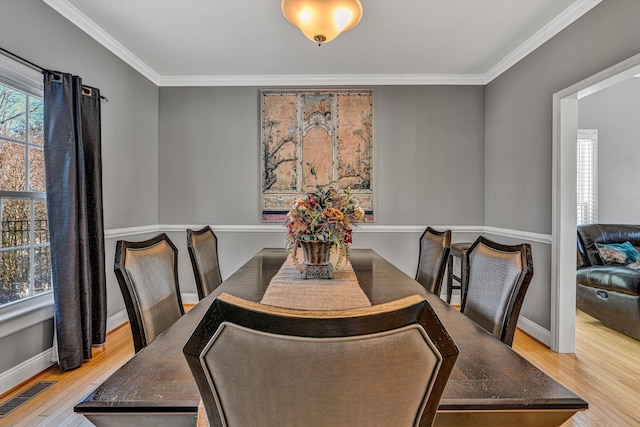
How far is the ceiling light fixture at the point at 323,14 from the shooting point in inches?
73.2

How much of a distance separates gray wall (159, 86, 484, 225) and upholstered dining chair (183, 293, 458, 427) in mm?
3559

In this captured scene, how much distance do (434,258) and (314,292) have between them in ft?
3.30

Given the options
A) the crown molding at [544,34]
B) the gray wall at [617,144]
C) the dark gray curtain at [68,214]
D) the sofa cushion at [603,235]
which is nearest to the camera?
the dark gray curtain at [68,214]

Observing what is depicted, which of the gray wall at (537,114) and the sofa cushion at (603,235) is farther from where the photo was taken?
the sofa cushion at (603,235)

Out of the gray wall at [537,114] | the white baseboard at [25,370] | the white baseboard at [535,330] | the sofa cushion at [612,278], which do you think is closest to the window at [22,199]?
the white baseboard at [25,370]

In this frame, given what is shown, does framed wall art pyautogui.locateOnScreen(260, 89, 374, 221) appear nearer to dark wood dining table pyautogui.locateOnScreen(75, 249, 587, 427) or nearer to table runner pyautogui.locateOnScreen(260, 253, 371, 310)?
table runner pyautogui.locateOnScreen(260, 253, 371, 310)

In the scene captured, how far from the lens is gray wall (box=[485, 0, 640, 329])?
234 cm

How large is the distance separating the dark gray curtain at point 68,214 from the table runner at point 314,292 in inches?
61.9

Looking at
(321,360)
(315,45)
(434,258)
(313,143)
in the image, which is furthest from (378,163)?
(321,360)

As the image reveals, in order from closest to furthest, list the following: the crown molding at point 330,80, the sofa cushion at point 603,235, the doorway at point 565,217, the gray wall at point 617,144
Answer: the doorway at point 565,217, the sofa cushion at point 603,235, the crown molding at point 330,80, the gray wall at point 617,144

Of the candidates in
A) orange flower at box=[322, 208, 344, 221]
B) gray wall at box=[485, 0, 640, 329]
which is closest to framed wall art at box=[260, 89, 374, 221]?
gray wall at box=[485, 0, 640, 329]

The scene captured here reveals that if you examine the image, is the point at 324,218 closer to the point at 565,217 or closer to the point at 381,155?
the point at 565,217

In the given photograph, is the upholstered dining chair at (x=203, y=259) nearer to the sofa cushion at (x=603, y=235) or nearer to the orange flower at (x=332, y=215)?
the orange flower at (x=332, y=215)

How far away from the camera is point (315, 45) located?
3203 mm
